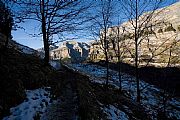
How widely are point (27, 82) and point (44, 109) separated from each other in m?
3.16

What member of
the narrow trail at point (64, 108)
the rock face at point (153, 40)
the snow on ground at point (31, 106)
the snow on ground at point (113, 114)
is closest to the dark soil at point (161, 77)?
the rock face at point (153, 40)

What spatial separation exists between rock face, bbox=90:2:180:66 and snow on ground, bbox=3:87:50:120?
919 cm

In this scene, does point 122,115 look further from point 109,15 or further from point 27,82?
point 109,15

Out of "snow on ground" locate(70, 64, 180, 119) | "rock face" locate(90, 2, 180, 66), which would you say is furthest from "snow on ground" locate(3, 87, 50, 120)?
"snow on ground" locate(70, 64, 180, 119)

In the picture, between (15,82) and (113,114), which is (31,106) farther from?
(113,114)

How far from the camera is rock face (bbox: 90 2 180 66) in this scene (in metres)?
22.3

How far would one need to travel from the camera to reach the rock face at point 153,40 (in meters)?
22.3

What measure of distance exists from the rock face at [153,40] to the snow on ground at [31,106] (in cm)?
919

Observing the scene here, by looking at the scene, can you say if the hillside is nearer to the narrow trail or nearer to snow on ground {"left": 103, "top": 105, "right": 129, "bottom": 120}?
the narrow trail

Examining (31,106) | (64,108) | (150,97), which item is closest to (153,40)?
(150,97)

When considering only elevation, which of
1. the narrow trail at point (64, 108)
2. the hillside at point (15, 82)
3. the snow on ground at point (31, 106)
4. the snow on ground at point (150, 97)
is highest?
the hillside at point (15, 82)

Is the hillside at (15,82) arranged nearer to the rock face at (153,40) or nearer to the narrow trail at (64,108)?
the narrow trail at (64,108)

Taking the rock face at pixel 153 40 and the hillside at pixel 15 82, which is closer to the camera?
the hillside at pixel 15 82

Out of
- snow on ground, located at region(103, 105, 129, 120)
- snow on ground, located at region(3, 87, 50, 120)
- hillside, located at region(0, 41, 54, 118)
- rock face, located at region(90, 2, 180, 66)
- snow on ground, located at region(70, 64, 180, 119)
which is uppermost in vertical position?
rock face, located at region(90, 2, 180, 66)
